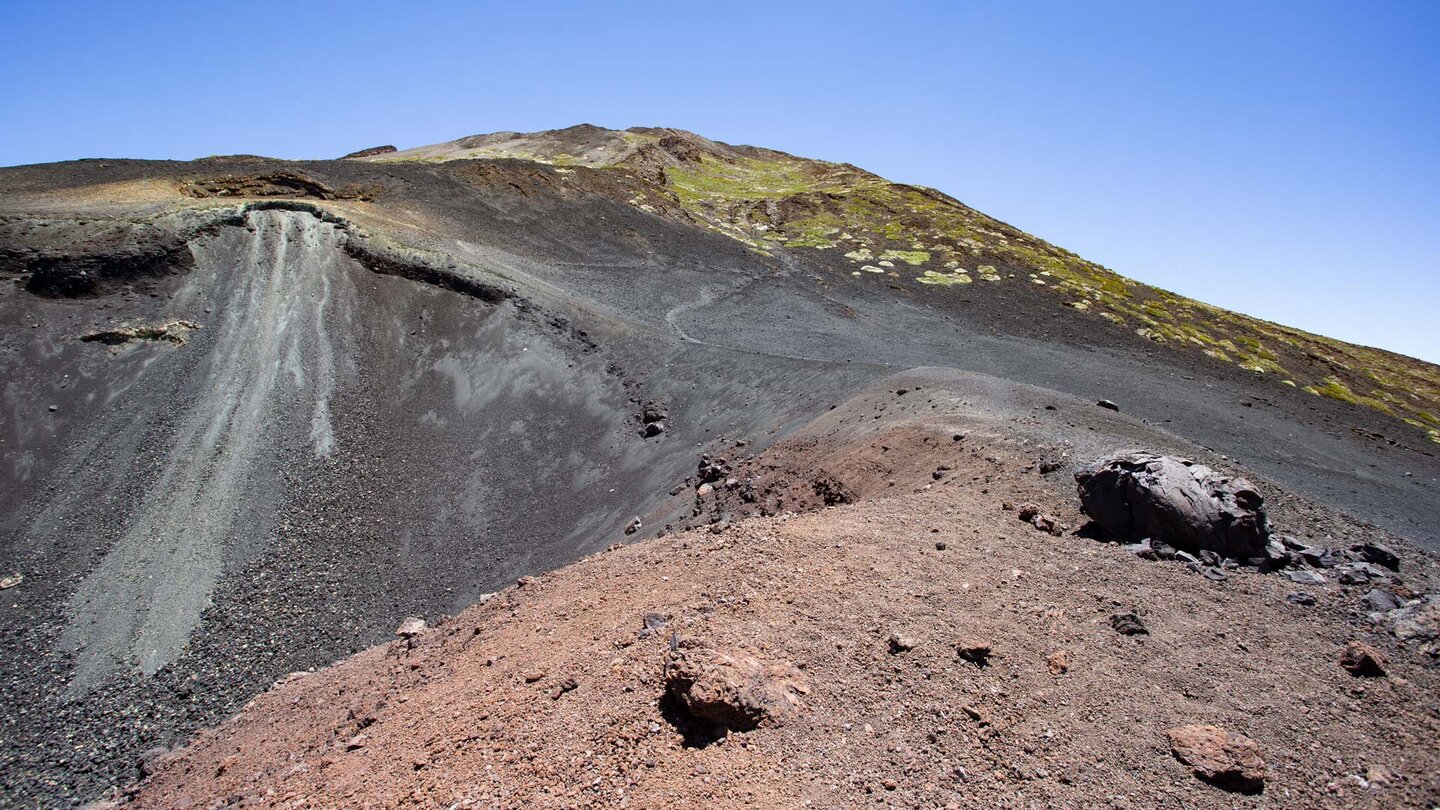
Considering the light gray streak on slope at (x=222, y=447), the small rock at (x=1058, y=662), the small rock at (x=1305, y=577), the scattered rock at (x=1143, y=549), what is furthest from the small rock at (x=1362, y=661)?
the light gray streak on slope at (x=222, y=447)

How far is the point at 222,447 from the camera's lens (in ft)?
48.3

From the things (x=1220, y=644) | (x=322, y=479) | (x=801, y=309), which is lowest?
(x=322, y=479)

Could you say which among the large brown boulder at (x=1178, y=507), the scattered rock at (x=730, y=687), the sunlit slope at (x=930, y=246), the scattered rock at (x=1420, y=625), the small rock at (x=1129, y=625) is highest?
the sunlit slope at (x=930, y=246)

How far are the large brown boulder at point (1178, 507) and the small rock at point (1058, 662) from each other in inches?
90.8

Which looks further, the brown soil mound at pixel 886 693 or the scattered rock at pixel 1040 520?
the scattered rock at pixel 1040 520

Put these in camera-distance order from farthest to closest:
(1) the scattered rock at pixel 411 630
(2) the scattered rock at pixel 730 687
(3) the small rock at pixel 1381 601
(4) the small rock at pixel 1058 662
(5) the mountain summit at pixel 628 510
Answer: (1) the scattered rock at pixel 411 630 < (3) the small rock at pixel 1381 601 < (4) the small rock at pixel 1058 662 < (5) the mountain summit at pixel 628 510 < (2) the scattered rock at pixel 730 687

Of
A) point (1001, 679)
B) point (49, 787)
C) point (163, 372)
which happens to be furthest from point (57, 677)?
point (1001, 679)

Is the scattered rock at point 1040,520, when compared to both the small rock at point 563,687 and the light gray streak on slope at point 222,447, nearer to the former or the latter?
the small rock at point 563,687

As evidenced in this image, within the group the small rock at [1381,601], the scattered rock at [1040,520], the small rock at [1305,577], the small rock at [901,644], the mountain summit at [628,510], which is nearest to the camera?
the mountain summit at [628,510]

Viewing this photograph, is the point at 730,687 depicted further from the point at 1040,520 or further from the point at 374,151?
the point at 374,151

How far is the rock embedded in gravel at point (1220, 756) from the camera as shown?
4.44 meters

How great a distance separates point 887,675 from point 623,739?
2.01m

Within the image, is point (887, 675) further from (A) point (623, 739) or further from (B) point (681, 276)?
(B) point (681, 276)

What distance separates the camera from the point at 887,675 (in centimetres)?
545
